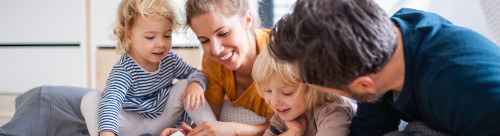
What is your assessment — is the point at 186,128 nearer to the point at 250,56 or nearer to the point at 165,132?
the point at 165,132

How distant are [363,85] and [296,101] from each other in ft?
0.96

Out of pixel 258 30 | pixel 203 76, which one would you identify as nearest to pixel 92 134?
pixel 203 76

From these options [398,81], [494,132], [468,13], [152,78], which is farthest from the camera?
[152,78]

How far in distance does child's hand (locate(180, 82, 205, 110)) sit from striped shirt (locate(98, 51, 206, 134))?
0.11ft

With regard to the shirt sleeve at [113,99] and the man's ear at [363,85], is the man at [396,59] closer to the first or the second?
the man's ear at [363,85]

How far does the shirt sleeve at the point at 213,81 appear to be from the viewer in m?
1.40

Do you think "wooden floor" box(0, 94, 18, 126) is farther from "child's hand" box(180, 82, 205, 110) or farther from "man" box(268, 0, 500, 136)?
"man" box(268, 0, 500, 136)

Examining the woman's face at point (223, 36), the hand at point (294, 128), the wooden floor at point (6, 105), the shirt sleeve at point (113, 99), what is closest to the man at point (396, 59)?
the hand at point (294, 128)

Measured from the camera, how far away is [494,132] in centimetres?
62

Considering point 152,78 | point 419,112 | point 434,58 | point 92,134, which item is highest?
point 434,58

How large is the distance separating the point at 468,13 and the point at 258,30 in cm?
65

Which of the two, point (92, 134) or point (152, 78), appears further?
point (152, 78)

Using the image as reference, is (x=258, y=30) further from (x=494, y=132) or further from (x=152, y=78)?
(x=494, y=132)

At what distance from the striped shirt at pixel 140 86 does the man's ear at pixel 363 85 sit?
0.69m
